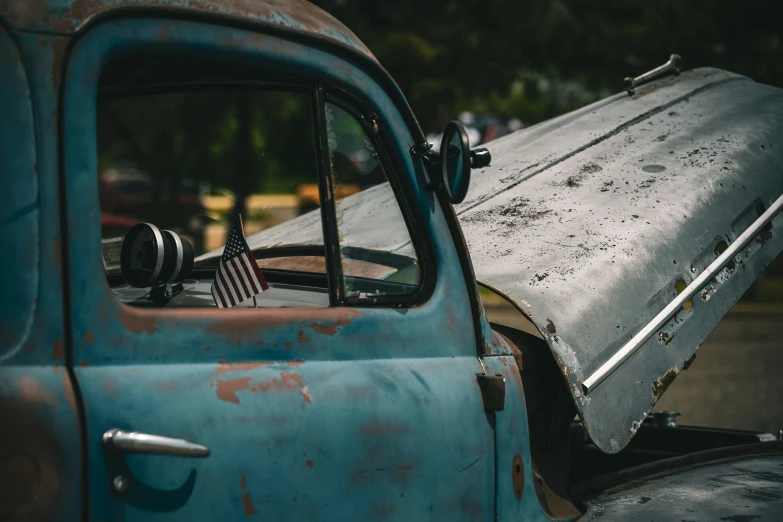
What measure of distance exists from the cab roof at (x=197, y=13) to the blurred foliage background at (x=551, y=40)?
1156 cm

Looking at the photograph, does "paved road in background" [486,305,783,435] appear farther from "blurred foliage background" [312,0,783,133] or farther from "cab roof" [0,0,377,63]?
A: "cab roof" [0,0,377,63]

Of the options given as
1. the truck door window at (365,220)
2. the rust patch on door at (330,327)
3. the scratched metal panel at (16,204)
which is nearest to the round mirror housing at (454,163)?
the truck door window at (365,220)

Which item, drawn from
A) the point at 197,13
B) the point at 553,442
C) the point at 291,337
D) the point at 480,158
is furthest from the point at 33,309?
the point at 553,442

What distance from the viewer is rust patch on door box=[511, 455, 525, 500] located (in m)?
2.30

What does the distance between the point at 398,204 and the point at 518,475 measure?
730mm

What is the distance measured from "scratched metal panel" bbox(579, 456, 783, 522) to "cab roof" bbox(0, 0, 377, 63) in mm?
1337

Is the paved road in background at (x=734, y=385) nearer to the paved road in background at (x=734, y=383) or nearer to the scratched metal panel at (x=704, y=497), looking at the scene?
the paved road in background at (x=734, y=383)

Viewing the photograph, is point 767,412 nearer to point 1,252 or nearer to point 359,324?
point 359,324

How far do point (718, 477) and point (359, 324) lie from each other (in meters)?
1.28

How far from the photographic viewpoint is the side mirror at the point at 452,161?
214cm

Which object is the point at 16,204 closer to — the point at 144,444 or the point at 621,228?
the point at 144,444

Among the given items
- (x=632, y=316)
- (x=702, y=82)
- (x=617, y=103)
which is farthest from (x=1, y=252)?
(x=702, y=82)

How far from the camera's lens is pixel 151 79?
2387mm

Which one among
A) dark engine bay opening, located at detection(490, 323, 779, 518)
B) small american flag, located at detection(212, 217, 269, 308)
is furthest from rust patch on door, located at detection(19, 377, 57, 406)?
dark engine bay opening, located at detection(490, 323, 779, 518)
